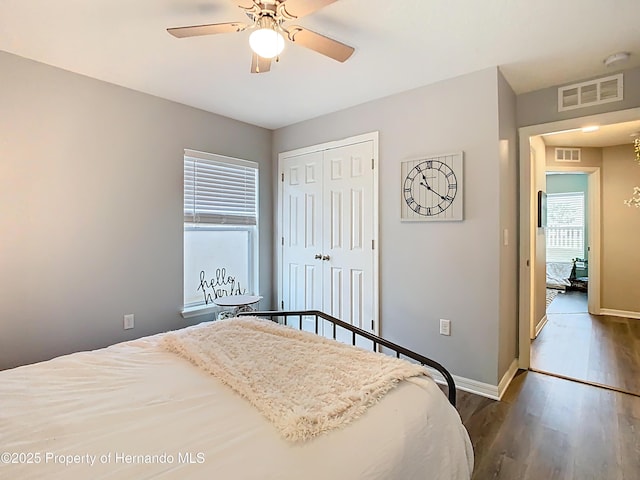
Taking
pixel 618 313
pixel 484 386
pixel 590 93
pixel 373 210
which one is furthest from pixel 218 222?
pixel 618 313

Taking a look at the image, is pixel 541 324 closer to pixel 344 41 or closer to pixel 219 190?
pixel 344 41

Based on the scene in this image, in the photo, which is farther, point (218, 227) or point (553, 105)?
point (218, 227)

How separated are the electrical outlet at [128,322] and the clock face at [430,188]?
2.59 meters

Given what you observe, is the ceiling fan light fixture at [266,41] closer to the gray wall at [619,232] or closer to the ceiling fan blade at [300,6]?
the ceiling fan blade at [300,6]

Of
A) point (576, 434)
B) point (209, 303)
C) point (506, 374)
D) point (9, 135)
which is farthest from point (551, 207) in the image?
point (9, 135)

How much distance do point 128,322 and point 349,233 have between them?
214cm

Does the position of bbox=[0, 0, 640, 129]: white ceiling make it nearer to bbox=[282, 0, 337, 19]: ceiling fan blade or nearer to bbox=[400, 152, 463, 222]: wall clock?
bbox=[282, 0, 337, 19]: ceiling fan blade

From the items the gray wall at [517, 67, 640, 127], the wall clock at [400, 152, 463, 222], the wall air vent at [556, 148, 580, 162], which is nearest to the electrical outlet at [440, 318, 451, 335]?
the wall clock at [400, 152, 463, 222]

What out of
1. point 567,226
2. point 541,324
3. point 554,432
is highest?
point 567,226

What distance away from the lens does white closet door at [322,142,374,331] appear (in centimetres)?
323

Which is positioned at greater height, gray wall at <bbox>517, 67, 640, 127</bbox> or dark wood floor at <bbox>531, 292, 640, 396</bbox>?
gray wall at <bbox>517, 67, 640, 127</bbox>

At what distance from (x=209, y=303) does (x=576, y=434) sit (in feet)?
10.2

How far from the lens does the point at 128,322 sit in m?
2.84

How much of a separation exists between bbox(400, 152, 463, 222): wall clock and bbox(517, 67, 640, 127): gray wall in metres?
0.92
